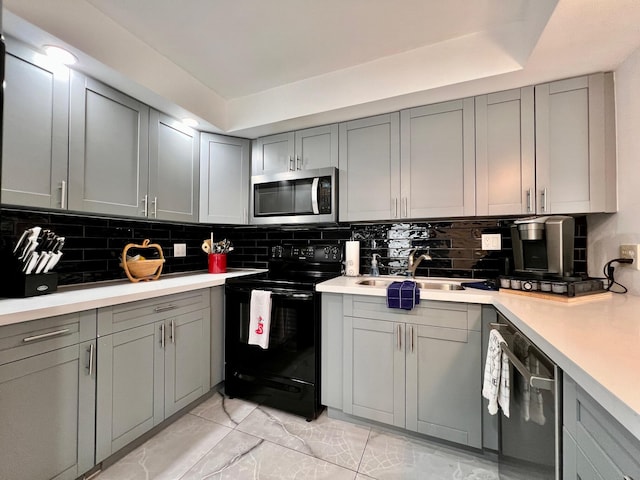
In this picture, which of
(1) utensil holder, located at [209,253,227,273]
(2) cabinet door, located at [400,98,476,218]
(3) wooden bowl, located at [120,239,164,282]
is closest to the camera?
(2) cabinet door, located at [400,98,476,218]

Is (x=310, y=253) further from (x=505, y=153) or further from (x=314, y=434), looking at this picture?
(x=505, y=153)

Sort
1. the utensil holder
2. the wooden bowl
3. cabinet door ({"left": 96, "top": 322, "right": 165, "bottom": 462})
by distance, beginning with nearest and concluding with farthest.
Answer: cabinet door ({"left": 96, "top": 322, "right": 165, "bottom": 462}) → the wooden bowl → the utensil holder

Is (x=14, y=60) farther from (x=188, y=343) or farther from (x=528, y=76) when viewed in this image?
(x=528, y=76)

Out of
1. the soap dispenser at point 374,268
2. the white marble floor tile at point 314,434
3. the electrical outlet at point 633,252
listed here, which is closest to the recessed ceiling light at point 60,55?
the soap dispenser at point 374,268

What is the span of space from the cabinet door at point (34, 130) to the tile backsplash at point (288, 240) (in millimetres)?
303

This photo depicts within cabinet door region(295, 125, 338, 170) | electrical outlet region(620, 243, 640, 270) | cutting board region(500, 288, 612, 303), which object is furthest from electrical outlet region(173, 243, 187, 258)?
electrical outlet region(620, 243, 640, 270)

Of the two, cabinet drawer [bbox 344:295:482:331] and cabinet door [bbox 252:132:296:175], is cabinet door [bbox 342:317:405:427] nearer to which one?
cabinet drawer [bbox 344:295:482:331]

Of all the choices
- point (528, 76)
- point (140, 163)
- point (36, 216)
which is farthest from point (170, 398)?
point (528, 76)

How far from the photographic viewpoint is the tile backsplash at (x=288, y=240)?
1.76 meters

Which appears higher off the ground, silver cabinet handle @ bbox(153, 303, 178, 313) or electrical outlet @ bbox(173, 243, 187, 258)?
electrical outlet @ bbox(173, 243, 187, 258)

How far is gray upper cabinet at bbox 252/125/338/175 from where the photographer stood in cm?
221

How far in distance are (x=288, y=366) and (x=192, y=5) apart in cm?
222

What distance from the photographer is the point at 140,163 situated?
191cm

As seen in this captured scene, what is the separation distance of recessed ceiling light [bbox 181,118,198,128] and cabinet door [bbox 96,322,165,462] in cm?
153
